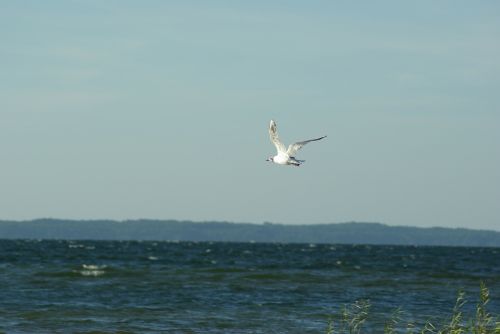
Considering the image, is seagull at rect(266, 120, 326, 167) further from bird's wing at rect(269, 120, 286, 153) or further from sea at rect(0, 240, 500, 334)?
sea at rect(0, 240, 500, 334)

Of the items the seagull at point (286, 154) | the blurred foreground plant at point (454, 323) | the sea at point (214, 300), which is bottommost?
the sea at point (214, 300)

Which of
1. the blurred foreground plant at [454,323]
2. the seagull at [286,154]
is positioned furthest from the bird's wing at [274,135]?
the blurred foreground plant at [454,323]

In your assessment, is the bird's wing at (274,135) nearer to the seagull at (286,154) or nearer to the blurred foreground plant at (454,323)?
the seagull at (286,154)

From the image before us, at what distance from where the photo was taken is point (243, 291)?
41.5 metres

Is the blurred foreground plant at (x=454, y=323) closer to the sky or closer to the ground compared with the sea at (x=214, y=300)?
closer to the sky

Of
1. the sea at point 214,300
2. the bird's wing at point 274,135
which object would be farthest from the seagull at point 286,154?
the sea at point 214,300

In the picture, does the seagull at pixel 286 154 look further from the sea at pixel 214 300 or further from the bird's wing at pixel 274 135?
the sea at pixel 214 300

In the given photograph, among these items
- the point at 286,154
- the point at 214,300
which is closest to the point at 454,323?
the point at 286,154

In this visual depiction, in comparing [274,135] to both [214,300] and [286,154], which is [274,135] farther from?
[214,300]

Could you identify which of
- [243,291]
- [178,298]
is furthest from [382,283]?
[178,298]

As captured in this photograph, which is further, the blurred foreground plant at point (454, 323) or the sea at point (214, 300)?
the sea at point (214, 300)

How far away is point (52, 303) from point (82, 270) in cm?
2140

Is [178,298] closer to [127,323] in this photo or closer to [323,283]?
[127,323]

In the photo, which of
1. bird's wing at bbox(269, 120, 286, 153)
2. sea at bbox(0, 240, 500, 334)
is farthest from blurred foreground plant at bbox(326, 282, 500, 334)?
bird's wing at bbox(269, 120, 286, 153)
